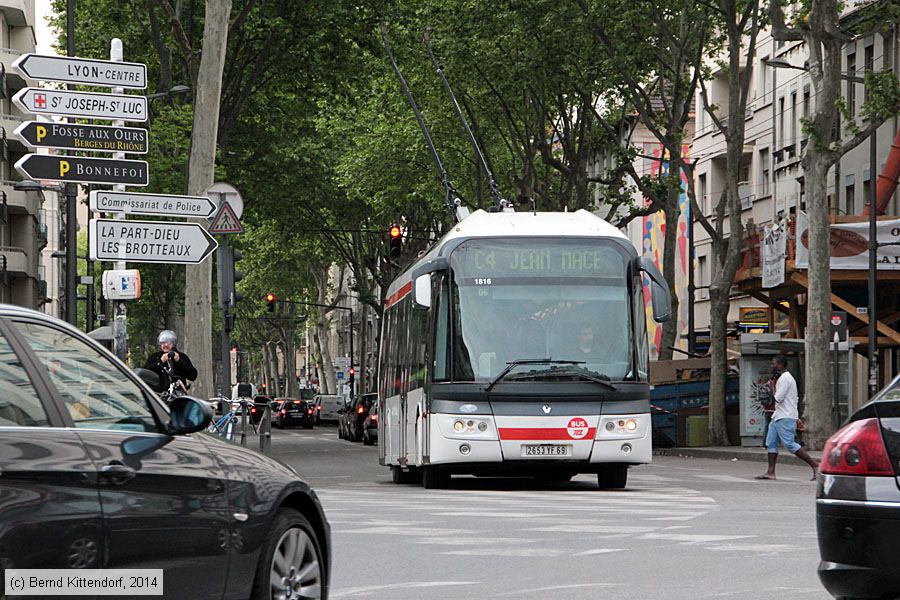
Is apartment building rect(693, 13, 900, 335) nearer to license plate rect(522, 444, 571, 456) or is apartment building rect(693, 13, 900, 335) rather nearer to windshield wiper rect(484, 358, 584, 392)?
windshield wiper rect(484, 358, 584, 392)

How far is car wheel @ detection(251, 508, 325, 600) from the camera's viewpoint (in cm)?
712

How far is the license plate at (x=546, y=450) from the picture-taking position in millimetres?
20109

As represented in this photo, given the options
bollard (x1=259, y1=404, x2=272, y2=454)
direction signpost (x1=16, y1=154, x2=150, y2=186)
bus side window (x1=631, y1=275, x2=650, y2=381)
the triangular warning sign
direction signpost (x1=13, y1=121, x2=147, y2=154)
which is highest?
direction signpost (x1=13, y1=121, x2=147, y2=154)

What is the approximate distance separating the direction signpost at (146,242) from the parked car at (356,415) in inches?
1277

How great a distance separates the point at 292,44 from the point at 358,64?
239cm

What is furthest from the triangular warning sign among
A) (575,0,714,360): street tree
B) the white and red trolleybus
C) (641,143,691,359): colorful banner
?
(641,143,691,359): colorful banner

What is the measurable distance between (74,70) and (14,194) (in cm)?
5636

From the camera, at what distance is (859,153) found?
50250mm

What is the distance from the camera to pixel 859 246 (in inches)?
1606

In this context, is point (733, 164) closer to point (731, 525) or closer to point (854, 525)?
point (731, 525)

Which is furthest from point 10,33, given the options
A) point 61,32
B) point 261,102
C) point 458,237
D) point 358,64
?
point 458,237

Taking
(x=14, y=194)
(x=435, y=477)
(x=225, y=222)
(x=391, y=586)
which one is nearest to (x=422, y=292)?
(x=435, y=477)

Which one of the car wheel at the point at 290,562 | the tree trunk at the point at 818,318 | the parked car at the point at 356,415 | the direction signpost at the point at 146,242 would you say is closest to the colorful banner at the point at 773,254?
the tree trunk at the point at 818,318

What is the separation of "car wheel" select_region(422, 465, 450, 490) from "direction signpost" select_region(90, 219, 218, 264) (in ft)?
13.9
